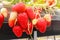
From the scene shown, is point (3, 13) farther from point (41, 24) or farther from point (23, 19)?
point (41, 24)

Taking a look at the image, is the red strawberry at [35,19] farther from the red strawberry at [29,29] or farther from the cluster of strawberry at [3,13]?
the cluster of strawberry at [3,13]

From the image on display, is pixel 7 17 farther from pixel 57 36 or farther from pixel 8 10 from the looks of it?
pixel 57 36

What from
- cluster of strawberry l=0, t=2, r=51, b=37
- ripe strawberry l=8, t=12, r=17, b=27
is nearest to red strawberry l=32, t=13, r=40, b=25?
cluster of strawberry l=0, t=2, r=51, b=37

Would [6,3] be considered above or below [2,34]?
above

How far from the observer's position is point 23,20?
2.96 ft

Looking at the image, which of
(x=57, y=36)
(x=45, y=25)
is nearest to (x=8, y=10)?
(x=45, y=25)

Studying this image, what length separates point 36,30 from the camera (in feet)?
3.25

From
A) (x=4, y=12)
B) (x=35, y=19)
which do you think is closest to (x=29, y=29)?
(x=35, y=19)

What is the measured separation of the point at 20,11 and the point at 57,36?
0.35 m

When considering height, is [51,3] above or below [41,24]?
above

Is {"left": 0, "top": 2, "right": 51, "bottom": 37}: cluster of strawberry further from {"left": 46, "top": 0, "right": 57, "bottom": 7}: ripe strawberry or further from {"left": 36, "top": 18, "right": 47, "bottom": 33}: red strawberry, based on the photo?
{"left": 46, "top": 0, "right": 57, "bottom": 7}: ripe strawberry

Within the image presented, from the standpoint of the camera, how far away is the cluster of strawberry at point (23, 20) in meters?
0.91

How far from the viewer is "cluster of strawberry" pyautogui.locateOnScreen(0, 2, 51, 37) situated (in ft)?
2.99

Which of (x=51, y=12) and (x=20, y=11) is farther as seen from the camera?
(x=51, y=12)
